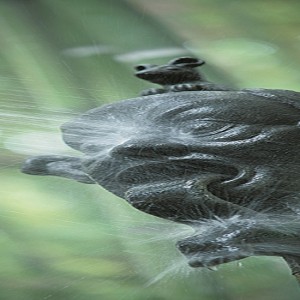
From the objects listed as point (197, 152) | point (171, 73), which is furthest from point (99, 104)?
point (197, 152)

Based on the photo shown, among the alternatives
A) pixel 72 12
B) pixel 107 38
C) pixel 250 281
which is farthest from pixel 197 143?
pixel 72 12

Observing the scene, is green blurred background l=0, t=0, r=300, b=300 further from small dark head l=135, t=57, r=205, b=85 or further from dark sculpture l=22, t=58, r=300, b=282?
small dark head l=135, t=57, r=205, b=85

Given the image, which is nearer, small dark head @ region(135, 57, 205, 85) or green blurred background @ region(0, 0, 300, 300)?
green blurred background @ region(0, 0, 300, 300)

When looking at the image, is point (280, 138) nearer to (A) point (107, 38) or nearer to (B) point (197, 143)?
(B) point (197, 143)

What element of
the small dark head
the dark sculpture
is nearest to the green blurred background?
the dark sculpture

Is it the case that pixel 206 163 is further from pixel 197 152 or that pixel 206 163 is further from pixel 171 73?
pixel 171 73

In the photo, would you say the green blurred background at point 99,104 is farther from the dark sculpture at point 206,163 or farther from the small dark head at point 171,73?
the small dark head at point 171,73
